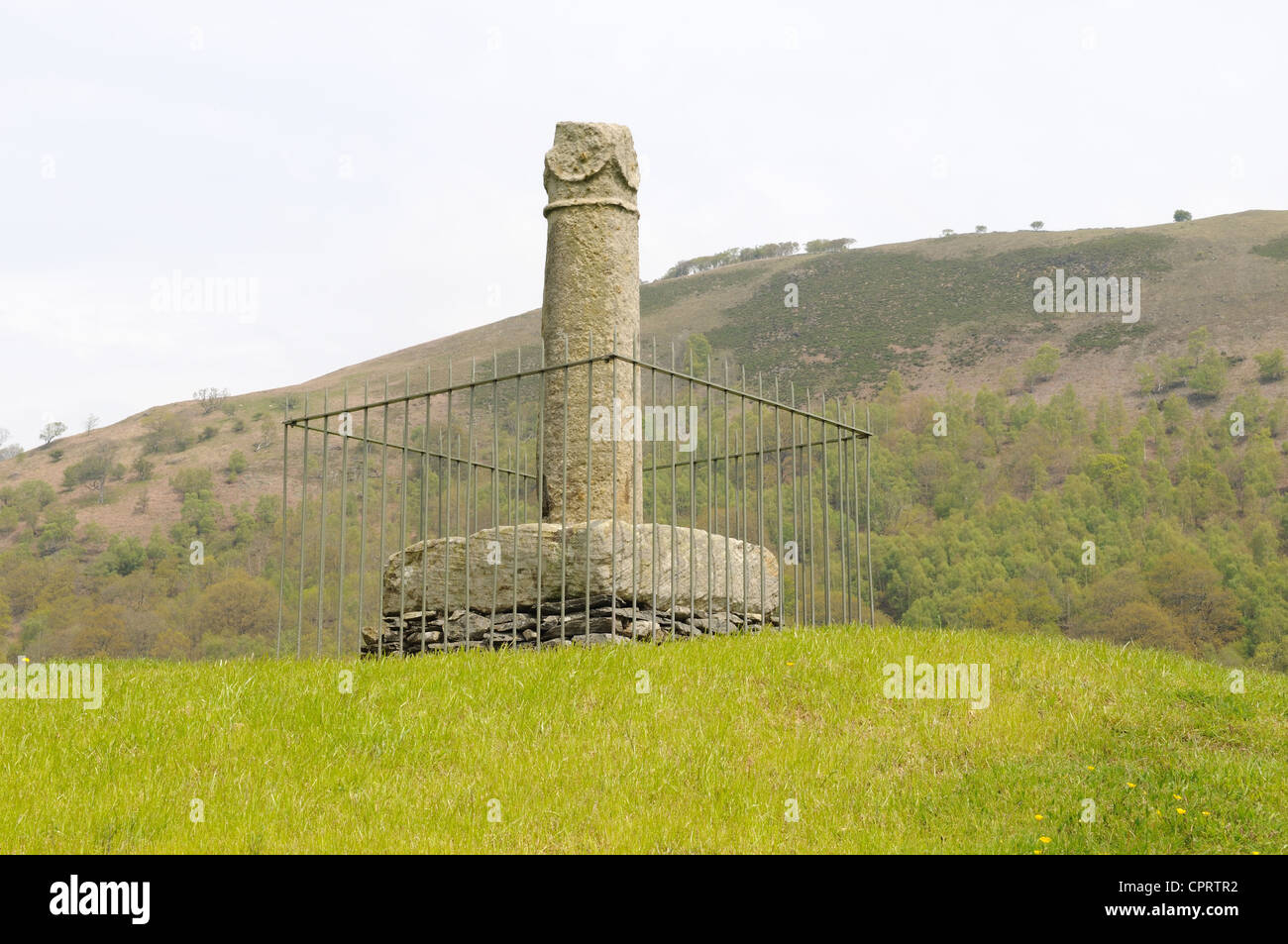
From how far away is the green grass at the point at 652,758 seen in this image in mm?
4992

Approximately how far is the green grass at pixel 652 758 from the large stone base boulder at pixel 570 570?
687mm

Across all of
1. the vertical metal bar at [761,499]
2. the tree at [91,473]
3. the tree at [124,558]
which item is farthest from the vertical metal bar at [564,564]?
the tree at [91,473]

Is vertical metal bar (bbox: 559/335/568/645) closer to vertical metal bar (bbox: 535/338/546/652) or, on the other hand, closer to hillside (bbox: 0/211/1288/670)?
vertical metal bar (bbox: 535/338/546/652)

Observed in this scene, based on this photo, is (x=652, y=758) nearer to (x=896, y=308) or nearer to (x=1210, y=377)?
(x=1210, y=377)

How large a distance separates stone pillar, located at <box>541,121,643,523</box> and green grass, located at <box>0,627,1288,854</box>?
6.30ft

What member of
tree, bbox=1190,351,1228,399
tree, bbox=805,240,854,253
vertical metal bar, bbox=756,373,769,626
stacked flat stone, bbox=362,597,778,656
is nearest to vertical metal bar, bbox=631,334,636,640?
stacked flat stone, bbox=362,597,778,656

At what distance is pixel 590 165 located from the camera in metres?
9.26

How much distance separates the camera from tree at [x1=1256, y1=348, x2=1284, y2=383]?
68.1m

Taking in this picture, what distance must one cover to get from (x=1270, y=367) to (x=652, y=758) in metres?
73.6

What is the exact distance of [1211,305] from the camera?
78.8 m

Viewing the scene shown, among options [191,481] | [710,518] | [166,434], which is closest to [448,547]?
[710,518]

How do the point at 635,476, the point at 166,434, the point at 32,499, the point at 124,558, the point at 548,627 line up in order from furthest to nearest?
the point at 166,434 → the point at 32,499 → the point at 124,558 → the point at 635,476 → the point at 548,627

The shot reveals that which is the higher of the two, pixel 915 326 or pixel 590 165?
pixel 915 326

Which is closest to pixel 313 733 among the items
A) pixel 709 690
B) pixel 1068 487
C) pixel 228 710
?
pixel 228 710
